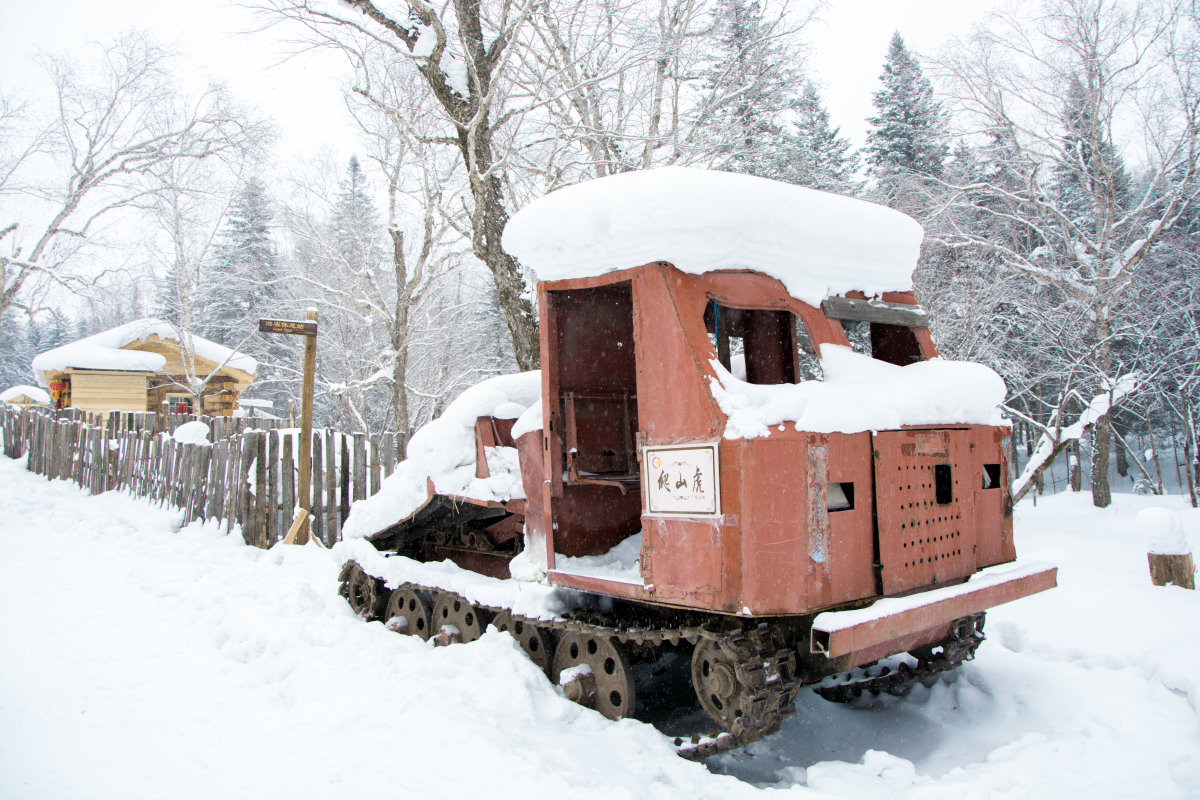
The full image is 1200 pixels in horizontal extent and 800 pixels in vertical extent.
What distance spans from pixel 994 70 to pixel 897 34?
9.45 metres

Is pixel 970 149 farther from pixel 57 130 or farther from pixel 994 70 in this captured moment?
pixel 57 130

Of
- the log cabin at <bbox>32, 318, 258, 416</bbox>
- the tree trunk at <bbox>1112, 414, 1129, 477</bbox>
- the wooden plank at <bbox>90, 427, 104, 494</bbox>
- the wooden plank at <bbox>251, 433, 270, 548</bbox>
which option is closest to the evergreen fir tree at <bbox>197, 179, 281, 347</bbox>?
the log cabin at <bbox>32, 318, 258, 416</bbox>

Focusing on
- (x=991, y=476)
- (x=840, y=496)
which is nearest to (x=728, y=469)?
(x=840, y=496)

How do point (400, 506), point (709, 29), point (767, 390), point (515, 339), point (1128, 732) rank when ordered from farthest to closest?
point (709, 29) → point (515, 339) → point (400, 506) → point (1128, 732) → point (767, 390)

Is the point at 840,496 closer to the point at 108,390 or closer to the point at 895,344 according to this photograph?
the point at 895,344

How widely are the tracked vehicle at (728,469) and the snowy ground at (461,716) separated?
0.32m

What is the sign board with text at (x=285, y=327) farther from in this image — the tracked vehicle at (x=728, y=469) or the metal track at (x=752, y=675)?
the metal track at (x=752, y=675)

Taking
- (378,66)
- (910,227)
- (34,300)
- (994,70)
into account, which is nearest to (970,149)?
(994,70)

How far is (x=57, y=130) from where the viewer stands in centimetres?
2595

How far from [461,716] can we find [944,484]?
291 centimetres

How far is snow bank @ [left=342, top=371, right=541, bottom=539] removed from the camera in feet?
16.4

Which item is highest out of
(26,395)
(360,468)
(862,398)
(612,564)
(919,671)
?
(26,395)

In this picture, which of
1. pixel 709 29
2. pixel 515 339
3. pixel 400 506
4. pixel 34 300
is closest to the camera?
pixel 400 506

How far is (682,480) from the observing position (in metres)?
3.69
